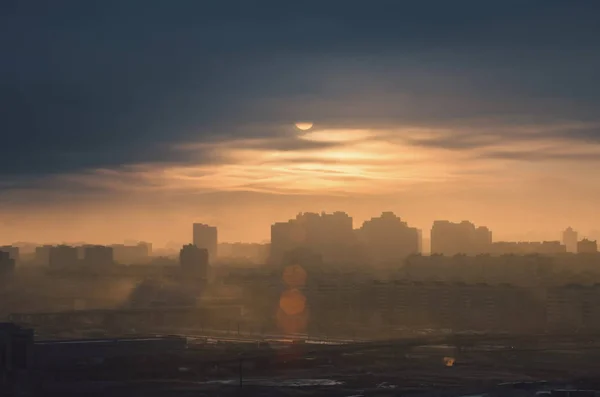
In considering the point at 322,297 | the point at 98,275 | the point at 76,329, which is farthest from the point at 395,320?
the point at 98,275

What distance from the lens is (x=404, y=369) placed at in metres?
69.9

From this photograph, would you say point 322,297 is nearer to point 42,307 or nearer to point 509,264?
point 509,264

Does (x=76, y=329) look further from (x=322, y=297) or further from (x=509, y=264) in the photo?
(x=509, y=264)

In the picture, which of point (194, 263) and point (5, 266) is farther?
point (194, 263)

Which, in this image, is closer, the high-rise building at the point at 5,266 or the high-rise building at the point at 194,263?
the high-rise building at the point at 5,266

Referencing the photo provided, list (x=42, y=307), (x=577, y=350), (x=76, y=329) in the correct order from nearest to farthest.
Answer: (x=577, y=350)
(x=76, y=329)
(x=42, y=307)

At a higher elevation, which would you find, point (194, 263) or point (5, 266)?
point (194, 263)

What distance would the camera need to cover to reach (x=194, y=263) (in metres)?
191

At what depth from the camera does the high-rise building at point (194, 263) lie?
→ 19012 centimetres

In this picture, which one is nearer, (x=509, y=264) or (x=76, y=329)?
(x=76, y=329)

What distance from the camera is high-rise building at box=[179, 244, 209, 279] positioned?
19012cm

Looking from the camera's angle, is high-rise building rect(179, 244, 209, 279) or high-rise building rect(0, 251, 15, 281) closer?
high-rise building rect(0, 251, 15, 281)

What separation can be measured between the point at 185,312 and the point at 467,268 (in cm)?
4916

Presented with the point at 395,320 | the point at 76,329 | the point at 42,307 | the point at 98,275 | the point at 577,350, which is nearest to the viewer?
the point at 577,350
